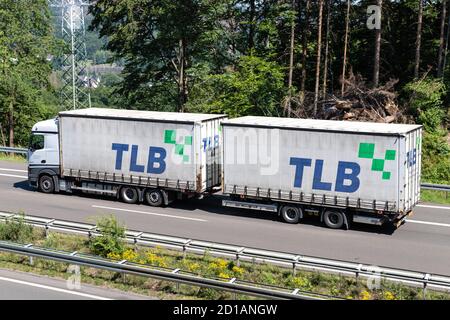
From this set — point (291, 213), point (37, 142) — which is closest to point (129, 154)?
point (37, 142)

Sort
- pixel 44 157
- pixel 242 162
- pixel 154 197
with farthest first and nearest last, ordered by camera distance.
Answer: pixel 44 157 → pixel 154 197 → pixel 242 162

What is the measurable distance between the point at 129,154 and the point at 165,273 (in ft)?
34.9

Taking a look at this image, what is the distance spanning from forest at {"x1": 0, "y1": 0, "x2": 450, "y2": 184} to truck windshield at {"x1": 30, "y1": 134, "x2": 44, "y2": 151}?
12372 mm

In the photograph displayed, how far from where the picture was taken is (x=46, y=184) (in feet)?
84.7

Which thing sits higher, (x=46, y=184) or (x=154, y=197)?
(x=46, y=184)

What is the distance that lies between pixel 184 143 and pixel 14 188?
9.05 meters

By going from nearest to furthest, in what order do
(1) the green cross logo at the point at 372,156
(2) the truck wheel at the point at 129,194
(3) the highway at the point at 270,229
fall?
(3) the highway at the point at 270,229 → (1) the green cross logo at the point at 372,156 → (2) the truck wheel at the point at 129,194

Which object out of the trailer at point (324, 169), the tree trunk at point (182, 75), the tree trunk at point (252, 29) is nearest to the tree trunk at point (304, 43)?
the tree trunk at point (252, 29)

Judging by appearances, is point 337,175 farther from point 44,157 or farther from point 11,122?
point 11,122

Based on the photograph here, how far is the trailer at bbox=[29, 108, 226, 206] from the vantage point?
22734mm

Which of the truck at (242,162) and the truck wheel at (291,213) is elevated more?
the truck at (242,162)

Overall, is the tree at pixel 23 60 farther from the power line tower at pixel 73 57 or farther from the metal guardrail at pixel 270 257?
the metal guardrail at pixel 270 257

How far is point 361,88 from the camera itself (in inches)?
1318

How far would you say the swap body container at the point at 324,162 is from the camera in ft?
64.2
